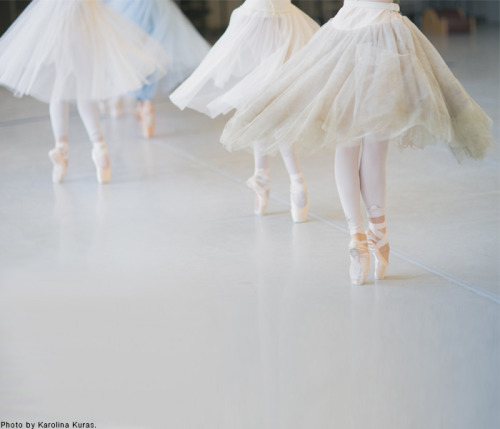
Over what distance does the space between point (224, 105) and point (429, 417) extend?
169cm

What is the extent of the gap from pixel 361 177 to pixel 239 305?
23.2 inches

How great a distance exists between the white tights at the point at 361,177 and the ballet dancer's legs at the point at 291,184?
2.09ft

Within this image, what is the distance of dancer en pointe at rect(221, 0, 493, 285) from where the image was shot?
2.55 metres

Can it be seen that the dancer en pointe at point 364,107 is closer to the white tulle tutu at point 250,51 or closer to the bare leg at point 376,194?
the bare leg at point 376,194

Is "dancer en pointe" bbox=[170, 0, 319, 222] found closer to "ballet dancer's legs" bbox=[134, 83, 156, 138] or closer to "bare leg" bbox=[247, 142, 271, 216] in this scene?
"bare leg" bbox=[247, 142, 271, 216]

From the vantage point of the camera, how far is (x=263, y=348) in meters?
2.41

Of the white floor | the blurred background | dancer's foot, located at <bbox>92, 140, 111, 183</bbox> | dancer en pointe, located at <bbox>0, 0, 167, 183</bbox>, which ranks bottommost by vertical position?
the white floor

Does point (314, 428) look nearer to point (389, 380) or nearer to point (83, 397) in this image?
point (389, 380)

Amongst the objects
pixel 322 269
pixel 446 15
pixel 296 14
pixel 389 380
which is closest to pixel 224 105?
pixel 296 14

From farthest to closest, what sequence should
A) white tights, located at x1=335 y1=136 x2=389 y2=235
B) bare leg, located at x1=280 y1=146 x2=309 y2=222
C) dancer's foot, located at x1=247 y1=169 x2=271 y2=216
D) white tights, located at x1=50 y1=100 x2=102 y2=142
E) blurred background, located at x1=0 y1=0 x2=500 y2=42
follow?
blurred background, located at x1=0 y1=0 x2=500 y2=42
white tights, located at x1=50 y1=100 x2=102 y2=142
dancer's foot, located at x1=247 y1=169 x2=271 y2=216
bare leg, located at x1=280 y1=146 x2=309 y2=222
white tights, located at x1=335 y1=136 x2=389 y2=235

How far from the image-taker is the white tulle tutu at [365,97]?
2545 mm

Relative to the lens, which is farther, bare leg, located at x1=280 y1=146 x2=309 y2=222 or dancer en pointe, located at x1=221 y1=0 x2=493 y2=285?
bare leg, located at x1=280 y1=146 x2=309 y2=222
